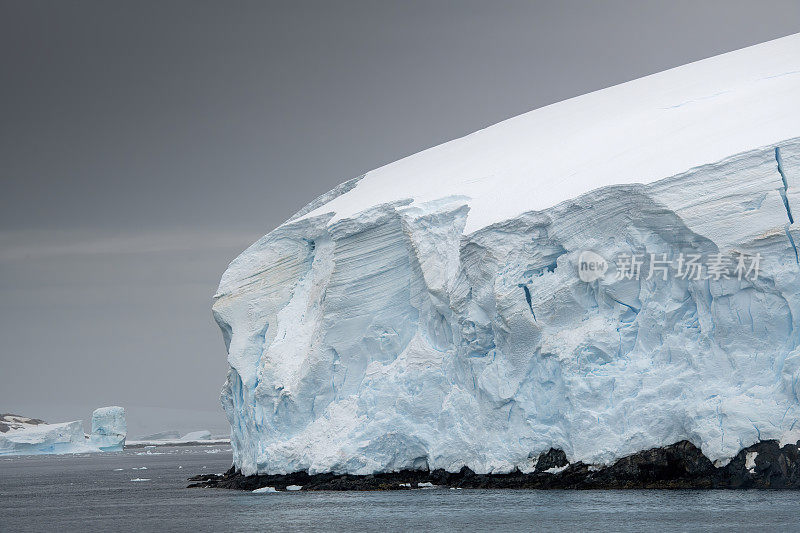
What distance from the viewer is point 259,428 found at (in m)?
25.6

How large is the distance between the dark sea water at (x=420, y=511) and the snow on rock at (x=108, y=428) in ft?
128

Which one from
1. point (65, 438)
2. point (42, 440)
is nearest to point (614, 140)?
Result: point (65, 438)

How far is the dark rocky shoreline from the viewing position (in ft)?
59.8

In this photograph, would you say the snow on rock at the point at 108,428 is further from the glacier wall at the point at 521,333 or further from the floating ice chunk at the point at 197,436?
the glacier wall at the point at 521,333

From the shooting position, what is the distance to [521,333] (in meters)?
21.0

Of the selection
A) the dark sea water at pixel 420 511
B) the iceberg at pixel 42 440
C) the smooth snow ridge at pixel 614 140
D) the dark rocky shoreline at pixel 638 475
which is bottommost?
the dark sea water at pixel 420 511

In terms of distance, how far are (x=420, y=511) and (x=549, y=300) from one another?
4881 mm

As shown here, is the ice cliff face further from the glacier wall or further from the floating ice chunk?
the floating ice chunk

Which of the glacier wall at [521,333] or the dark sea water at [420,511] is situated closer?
the dark sea water at [420,511]

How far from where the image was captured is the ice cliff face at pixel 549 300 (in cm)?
1872

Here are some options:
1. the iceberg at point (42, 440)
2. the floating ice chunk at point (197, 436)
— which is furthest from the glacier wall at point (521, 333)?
the floating ice chunk at point (197, 436)

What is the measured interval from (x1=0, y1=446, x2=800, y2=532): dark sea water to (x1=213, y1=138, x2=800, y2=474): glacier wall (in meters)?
1.16

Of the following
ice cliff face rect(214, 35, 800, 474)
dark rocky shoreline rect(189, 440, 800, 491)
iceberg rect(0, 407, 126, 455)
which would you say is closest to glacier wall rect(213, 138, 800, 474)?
ice cliff face rect(214, 35, 800, 474)

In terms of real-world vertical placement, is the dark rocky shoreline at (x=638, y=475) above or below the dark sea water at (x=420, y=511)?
above
